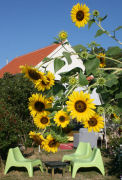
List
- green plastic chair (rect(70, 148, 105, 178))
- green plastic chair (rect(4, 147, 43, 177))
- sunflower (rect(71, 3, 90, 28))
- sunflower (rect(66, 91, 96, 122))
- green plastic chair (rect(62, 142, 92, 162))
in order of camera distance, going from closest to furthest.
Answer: sunflower (rect(66, 91, 96, 122)), sunflower (rect(71, 3, 90, 28)), green plastic chair (rect(4, 147, 43, 177)), green plastic chair (rect(70, 148, 105, 178)), green plastic chair (rect(62, 142, 92, 162))

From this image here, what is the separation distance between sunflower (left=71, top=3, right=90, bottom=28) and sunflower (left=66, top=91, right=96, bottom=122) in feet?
1.07

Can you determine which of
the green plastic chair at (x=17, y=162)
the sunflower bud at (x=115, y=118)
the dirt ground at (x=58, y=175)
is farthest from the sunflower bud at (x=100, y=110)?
the green plastic chair at (x=17, y=162)

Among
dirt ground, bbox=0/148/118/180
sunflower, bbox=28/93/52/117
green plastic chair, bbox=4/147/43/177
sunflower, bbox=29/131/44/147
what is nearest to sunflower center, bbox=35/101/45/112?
sunflower, bbox=28/93/52/117

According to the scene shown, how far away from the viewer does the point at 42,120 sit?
3.23 ft

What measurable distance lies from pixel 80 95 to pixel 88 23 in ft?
1.18

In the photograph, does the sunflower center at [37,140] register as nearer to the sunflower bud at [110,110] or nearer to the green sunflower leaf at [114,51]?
the sunflower bud at [110,110]

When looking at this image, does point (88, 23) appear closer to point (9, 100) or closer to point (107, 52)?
point (107, 52)

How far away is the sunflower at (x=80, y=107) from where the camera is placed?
0.85m

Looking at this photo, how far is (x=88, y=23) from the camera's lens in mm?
1084

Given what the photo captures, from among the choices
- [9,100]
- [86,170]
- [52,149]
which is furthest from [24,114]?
[52,149]

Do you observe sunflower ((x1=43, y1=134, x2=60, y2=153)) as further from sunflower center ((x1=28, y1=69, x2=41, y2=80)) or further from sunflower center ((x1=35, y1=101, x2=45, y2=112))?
sunflower center ((x1=28, y1=69, x2=41, y2=80))

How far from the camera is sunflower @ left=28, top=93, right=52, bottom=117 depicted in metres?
0.98

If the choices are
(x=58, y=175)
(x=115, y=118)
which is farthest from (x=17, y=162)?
(x=115, y=118)

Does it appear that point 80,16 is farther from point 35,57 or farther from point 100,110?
point 35,57
